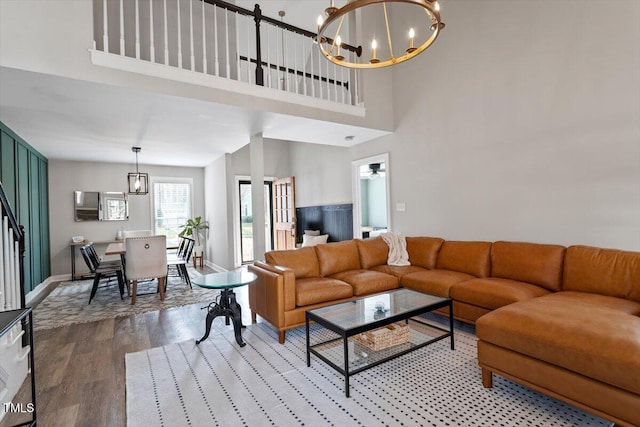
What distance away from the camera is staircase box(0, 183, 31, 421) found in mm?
2102

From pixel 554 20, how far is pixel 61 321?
6480mm

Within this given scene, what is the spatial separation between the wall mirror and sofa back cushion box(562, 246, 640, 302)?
8078mm

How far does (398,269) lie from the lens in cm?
389

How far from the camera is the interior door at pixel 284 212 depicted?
695cm

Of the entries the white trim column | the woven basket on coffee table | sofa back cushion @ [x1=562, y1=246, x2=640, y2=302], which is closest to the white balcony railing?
the white trim column

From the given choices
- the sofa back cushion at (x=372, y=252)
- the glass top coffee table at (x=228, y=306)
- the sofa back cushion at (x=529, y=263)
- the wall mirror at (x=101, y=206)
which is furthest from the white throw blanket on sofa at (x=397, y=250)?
A: the wall mirror at (x=101, y=206)

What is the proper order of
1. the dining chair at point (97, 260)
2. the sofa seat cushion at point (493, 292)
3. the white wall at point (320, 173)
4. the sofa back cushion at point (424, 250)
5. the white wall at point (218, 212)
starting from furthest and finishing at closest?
the white wall at point (218, 212), the white wall at point (320, 173), the dining chair at point (97, 260), the sofa back cushion at point (424, 250), the sofa seat cushion at point (493, 292)

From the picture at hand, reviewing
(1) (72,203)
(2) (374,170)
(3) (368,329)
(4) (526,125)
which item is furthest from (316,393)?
(1) (72,203)

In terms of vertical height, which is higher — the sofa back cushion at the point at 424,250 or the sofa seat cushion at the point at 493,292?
the sofa back cushion at the point at 424,250

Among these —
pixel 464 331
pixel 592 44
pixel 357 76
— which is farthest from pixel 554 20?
pixel 464 331

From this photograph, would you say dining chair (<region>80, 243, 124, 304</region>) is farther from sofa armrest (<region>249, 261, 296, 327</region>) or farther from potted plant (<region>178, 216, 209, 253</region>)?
sofa armrest (<region>249, 261, 296, 327</region>)

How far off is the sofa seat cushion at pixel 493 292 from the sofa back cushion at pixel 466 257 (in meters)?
0.31

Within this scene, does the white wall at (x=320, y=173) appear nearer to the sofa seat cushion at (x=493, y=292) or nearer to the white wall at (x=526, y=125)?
the white wall at (x=526, y=125)

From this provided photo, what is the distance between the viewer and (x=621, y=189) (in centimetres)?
271
